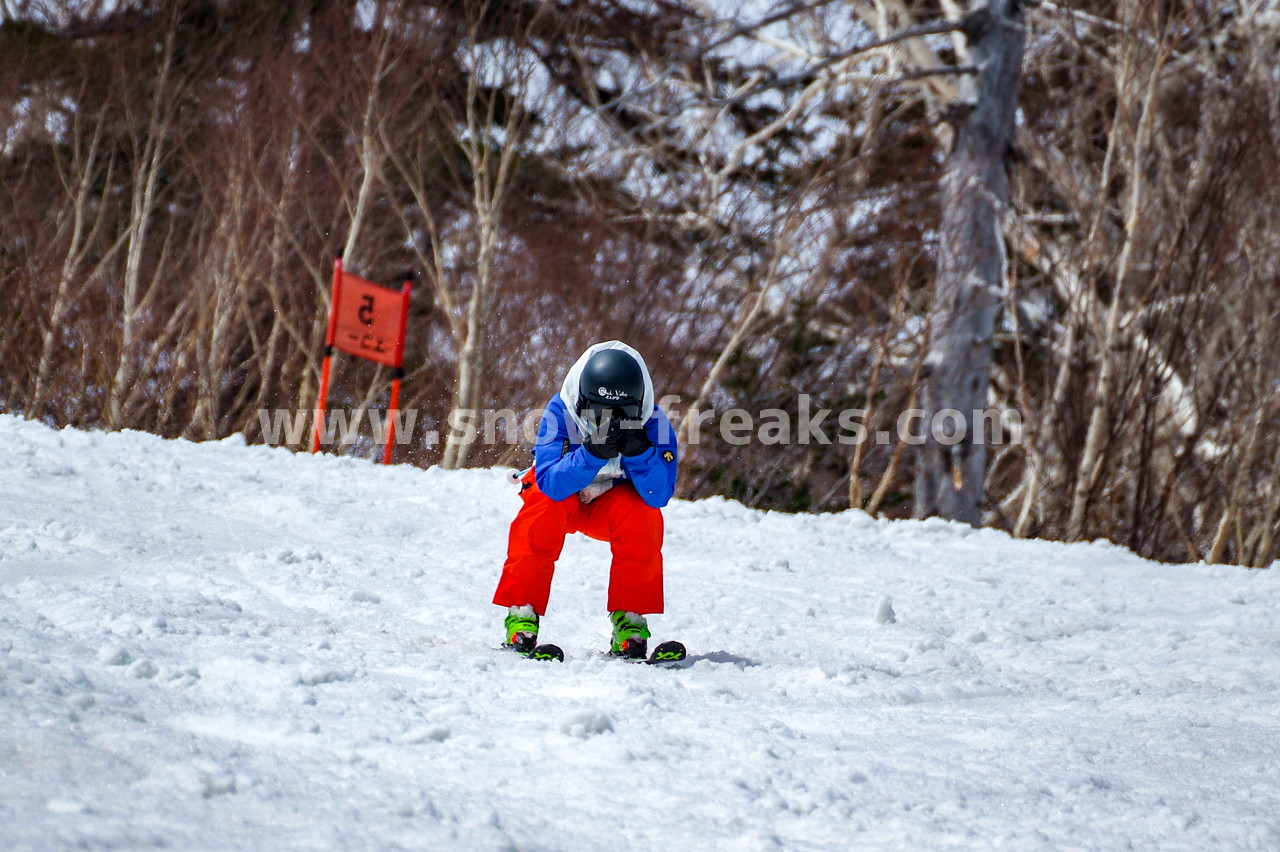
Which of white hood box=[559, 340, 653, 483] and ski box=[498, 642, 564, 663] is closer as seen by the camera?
ski box=[498, 642, 564, 663]

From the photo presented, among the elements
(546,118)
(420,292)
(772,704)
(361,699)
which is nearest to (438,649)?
(361,699)

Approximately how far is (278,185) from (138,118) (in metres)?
2.76

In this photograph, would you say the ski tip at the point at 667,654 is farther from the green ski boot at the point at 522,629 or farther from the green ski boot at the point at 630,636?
the green ski boot at the point at 522,629

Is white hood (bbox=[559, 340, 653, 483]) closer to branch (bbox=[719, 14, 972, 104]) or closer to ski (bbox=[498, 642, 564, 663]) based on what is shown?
ski (bbox=[498, 642, 564, 663])

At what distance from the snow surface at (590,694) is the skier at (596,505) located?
0.75 ft

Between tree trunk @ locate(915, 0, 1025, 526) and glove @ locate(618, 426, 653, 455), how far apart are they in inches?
246

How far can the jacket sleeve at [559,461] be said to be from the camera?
3.20 metres

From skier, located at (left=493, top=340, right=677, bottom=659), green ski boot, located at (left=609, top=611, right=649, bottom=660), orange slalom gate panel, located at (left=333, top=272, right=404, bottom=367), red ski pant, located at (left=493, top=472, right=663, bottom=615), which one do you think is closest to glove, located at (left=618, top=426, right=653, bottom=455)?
skier, located at (left=493, top=340, right=677, bottom=659)

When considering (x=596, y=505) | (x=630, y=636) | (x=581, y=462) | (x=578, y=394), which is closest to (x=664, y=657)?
(x=630, y=636)

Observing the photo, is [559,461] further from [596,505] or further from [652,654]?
[652,654]

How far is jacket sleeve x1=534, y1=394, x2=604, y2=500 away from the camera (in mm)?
3201

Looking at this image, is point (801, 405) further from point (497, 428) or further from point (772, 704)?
point (772, 704)

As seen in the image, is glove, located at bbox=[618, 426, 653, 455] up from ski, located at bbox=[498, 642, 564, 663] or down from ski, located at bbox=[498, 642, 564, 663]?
up

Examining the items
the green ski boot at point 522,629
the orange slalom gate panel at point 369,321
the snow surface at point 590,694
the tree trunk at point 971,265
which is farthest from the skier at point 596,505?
the tree trunk at point 971,265
